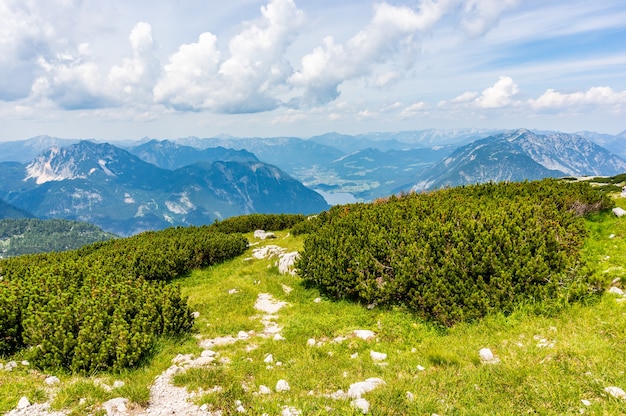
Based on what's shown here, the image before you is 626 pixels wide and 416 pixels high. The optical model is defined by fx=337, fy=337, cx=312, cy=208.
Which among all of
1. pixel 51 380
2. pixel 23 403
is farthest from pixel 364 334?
pixel 23 403

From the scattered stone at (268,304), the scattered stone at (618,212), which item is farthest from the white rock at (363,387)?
the scattered stone at (618,212)

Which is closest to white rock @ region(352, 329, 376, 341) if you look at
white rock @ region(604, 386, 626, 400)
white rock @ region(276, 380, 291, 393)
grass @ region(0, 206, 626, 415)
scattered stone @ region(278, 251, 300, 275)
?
grass @ region(0, 206, 626, 415)

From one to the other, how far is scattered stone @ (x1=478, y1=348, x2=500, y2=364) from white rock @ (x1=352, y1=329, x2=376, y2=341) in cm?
274

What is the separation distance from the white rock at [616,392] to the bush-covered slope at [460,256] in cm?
370

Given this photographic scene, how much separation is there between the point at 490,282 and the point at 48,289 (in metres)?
13.7

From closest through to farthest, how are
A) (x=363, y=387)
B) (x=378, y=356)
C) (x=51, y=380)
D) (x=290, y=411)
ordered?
(x=290, y=411) → (x=363, y=387) → (x=51, y=380) → (x=378, y=356)

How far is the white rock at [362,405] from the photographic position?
5509 millimetres

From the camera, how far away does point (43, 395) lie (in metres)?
6.36

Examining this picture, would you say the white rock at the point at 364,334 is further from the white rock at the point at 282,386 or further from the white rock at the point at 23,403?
the white rock at the point at 23,403

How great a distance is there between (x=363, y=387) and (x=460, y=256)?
572 centimetres

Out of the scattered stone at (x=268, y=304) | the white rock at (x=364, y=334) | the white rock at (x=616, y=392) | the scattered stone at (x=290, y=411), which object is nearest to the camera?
the white rock at (x=616, y=392)

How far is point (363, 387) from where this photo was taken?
6230 millimetres

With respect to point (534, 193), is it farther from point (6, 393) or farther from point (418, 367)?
point (6, 393)

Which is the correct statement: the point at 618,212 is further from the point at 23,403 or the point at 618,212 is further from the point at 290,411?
the point at 23,403
